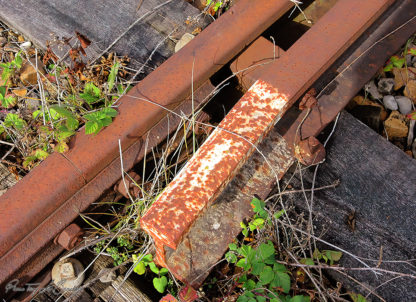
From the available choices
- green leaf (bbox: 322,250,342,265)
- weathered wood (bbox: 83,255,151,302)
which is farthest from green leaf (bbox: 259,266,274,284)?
weathered wood (bbox: 83,255,151,302)

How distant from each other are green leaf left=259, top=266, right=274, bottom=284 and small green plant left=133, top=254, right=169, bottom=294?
18.9 inches

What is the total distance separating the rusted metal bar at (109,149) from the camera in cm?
173

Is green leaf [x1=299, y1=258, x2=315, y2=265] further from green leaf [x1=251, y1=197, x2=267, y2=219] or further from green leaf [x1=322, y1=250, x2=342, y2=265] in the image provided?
green leaf [x1=251, y1=197, x2=267, y2=219]

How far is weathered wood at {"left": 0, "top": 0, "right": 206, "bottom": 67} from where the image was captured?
2.57 meters

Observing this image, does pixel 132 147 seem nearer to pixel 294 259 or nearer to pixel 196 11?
pixel 294 259

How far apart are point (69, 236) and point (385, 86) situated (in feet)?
8.12

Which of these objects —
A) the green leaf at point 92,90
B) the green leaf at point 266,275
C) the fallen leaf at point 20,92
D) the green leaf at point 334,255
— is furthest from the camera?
the fallen leaf at point 20,92

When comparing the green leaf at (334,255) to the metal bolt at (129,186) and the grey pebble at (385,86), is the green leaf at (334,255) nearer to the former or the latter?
the metal bolt at (129,186)

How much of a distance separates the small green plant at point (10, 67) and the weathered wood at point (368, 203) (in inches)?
75.9

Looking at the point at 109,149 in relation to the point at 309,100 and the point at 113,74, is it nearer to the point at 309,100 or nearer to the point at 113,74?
the point at 113,74

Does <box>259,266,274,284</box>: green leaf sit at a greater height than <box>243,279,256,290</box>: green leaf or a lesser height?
greater

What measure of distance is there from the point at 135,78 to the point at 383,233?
5.74 ft

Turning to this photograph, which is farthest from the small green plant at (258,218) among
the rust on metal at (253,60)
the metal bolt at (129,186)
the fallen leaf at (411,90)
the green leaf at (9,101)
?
the green leaf at (9,101)

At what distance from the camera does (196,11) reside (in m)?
2.71
